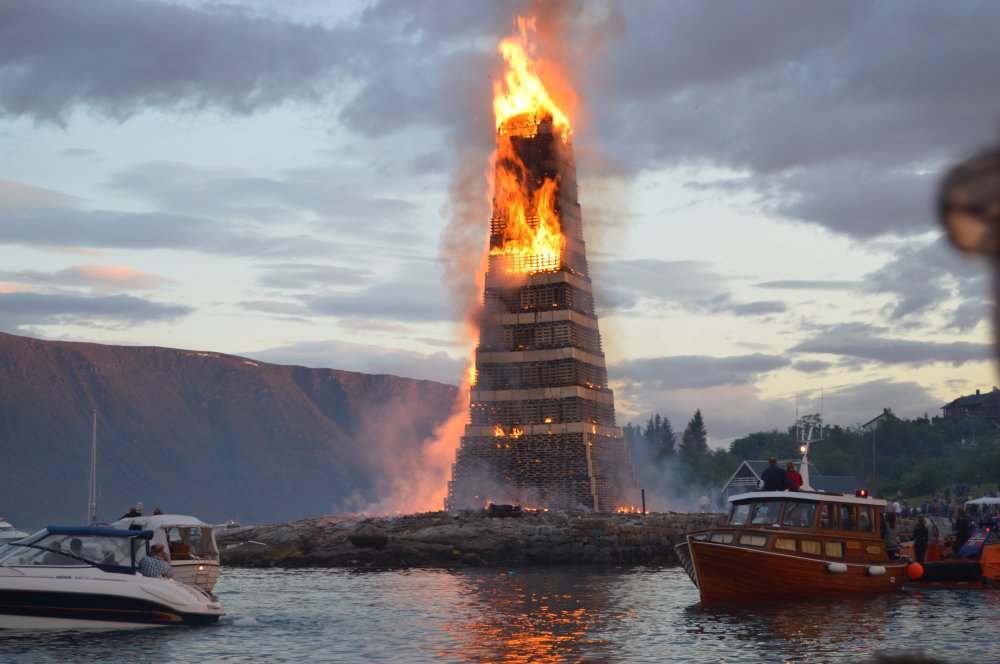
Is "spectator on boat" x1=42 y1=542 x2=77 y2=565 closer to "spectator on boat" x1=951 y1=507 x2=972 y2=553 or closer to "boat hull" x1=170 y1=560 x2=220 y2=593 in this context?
"boat hull" x1=170 y1=560 x2=220 y2=593

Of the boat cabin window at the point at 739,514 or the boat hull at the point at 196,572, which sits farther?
the boat cabin window at the point at 739,514

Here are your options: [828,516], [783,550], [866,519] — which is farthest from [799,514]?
[866,519]

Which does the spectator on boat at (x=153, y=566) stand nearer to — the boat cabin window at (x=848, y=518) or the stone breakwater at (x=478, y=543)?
the boat cabin window at (x=848, y=518)

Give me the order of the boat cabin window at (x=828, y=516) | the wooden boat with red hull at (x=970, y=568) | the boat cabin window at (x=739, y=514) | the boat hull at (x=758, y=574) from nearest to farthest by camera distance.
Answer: the boat hull at (x=758, y=574), the boat cabin window at (x=828, y=516), the boat cabin window at (x=739, y=514), the wooden boat with red hull at (x=970, y=568)

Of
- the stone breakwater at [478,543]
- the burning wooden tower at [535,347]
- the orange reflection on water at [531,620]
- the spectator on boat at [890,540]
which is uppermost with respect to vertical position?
the burning wooden tower at [535,347]

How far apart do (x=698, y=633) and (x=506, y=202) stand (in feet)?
216

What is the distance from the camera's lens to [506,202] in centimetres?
9631

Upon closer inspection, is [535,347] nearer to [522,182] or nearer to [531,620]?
[522,182]

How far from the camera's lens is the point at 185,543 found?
128ft

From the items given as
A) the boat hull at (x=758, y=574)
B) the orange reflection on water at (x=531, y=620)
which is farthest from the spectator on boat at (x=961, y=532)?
the orange reflection on water at (x=531, y=620)

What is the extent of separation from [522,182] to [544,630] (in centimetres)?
6541

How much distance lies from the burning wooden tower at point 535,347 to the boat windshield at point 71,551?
5951 centimetres

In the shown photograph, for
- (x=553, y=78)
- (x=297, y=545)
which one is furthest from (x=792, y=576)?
(x=553, y=78)

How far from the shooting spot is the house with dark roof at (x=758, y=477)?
117750 mm
